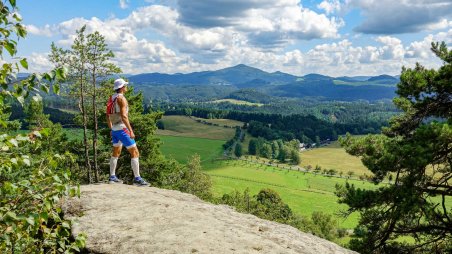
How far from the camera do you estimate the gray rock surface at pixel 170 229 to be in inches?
342

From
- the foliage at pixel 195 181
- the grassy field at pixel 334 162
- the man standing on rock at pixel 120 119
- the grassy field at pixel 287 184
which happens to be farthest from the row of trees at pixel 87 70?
the grassy field at pixel 334 162

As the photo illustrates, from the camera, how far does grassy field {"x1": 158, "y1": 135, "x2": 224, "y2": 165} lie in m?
164

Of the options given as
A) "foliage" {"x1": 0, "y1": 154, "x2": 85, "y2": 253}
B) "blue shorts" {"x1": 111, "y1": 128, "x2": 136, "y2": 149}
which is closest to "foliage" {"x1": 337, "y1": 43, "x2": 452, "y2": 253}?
"blue shorts" {"x1": 111, "y1": 128, "x2": 136, "y2": 149}

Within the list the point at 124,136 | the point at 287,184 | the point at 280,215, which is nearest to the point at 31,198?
the point at 124,136

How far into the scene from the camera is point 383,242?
17297 mm

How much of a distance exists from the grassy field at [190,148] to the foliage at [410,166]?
136 m

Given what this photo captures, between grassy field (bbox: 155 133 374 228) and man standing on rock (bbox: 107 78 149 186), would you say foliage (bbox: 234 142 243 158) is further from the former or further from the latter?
man standing on rock (bbox: 107 78 149 186)

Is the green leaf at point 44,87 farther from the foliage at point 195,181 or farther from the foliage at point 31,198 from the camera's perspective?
the foliage at point 195,181

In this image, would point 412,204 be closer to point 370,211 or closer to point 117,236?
point 370,211

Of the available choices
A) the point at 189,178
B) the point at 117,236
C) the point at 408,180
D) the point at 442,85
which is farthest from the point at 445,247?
the point at 189,178

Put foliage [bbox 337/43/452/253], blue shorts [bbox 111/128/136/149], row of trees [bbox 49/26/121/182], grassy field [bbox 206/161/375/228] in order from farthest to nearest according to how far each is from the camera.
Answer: grassy field [bbox 206/161/375/228] < row of trees [bbox 49/26/121/182] < foliage [bbox 337/43/452/253] < blue shorts [bbox 111/128/136/149]

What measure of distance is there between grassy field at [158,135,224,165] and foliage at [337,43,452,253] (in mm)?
135758

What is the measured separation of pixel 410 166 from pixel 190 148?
16669cm

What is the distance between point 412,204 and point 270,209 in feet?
231
